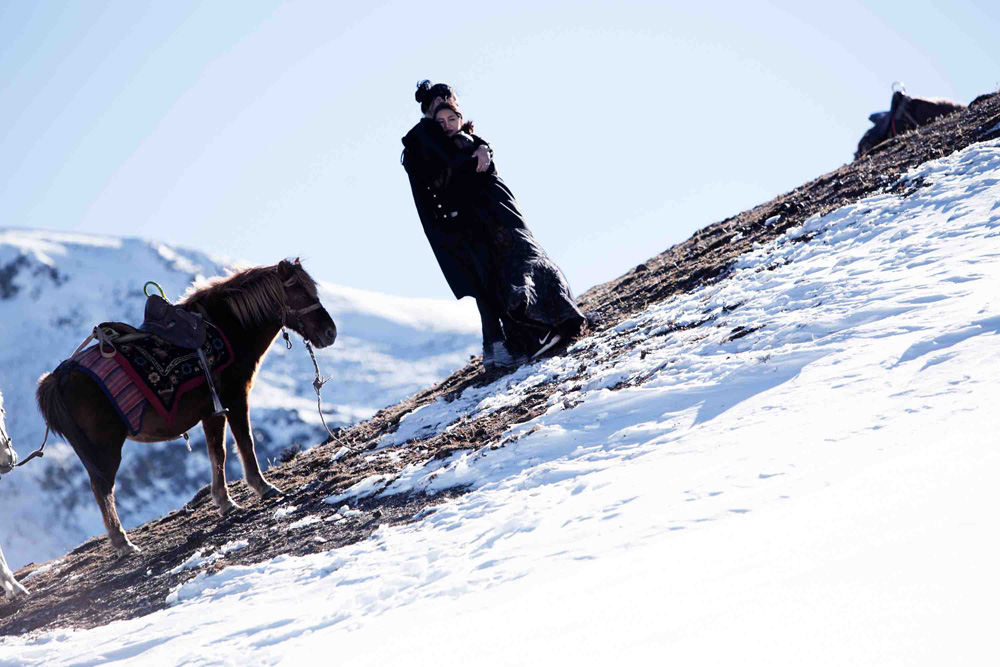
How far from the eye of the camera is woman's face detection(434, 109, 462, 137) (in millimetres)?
9633

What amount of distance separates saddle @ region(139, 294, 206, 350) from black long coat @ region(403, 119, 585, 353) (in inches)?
133

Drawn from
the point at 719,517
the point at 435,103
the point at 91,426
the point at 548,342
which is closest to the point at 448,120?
the point at 435,103

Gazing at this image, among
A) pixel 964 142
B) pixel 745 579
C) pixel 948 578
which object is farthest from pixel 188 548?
pixel 964 142

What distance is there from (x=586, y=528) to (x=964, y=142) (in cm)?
946

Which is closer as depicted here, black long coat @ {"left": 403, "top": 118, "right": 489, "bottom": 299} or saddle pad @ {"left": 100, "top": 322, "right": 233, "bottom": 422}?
saddle pad @ {"left": 100, "top": 322, "right": 233, "bottom": 422}

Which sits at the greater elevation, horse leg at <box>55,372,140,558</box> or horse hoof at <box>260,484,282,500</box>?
horse leg at <box>55,372,140,558</box>

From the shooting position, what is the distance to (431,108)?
971 centimetres

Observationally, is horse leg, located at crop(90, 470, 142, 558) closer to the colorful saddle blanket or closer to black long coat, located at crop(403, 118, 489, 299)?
the colorful saddle blanket

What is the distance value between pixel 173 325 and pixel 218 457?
1338mm

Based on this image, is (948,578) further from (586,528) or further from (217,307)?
(217,307)

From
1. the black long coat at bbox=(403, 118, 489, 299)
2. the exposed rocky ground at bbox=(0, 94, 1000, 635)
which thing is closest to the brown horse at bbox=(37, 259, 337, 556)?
the exposed rocky ground at bbox=(0, 94, 1000, 635)

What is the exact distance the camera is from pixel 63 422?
7.01 meters

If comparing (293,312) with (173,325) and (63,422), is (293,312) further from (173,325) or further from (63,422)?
(63,422)

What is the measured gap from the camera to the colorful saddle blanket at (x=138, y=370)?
7062mm
